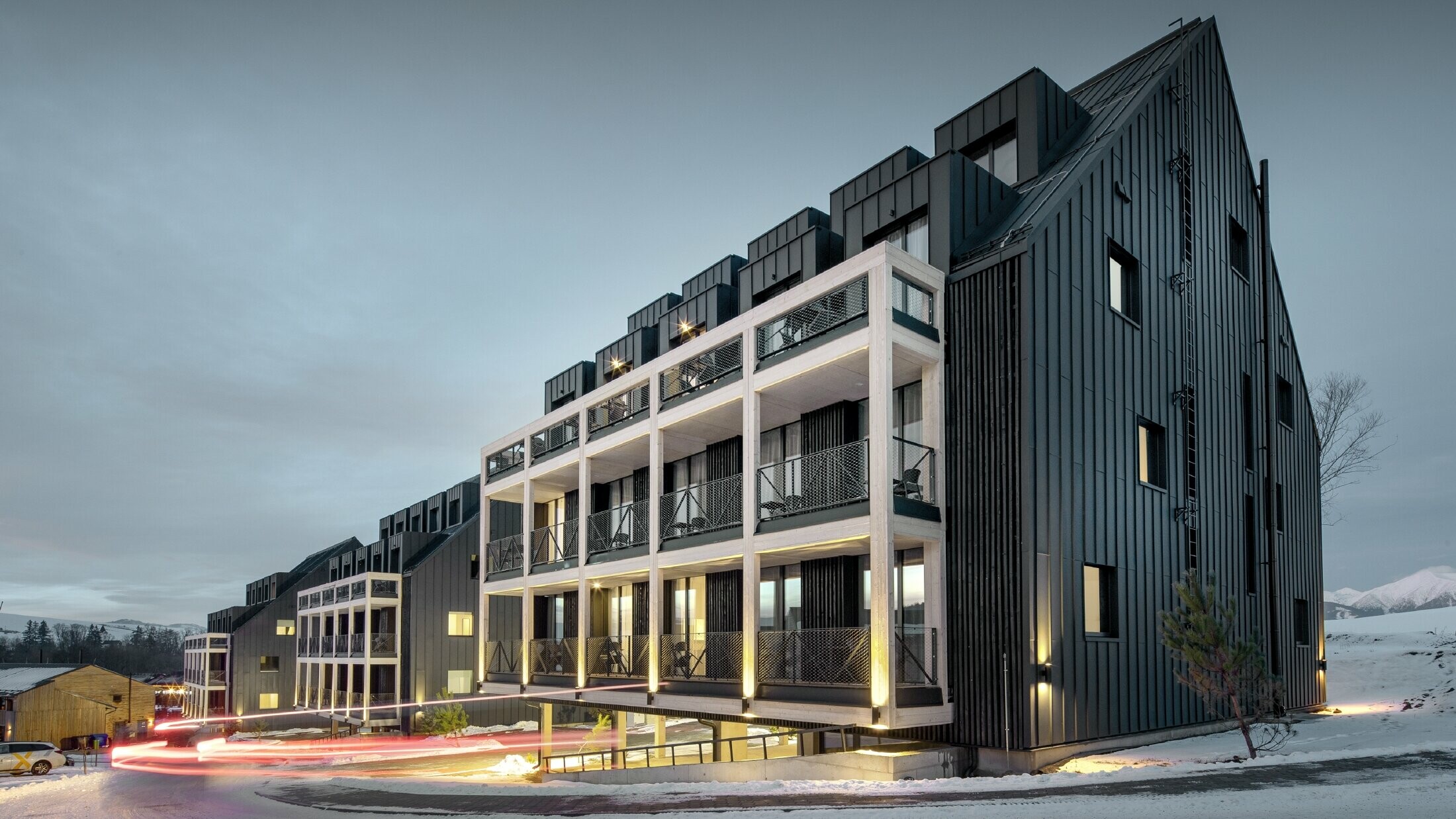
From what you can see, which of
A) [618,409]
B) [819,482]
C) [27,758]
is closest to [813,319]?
[819,482]

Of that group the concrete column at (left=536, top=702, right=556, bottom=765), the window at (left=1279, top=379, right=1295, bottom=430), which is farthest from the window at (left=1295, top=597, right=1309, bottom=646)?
the concrete column at (left=536, top=702, right=556, bottom=765)

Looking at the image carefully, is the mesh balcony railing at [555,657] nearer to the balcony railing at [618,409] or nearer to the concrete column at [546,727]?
the concrete column at [546,727]

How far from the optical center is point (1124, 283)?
22.5 m

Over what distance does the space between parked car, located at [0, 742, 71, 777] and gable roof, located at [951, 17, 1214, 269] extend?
1543 inches

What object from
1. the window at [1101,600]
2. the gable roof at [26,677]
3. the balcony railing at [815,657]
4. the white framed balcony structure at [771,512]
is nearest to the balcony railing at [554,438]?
the white framed balcony structure at [771,512]

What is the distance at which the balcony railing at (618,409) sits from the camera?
1069 inches

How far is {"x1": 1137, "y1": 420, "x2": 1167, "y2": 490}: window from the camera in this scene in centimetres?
2225

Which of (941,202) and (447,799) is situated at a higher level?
(941,202)

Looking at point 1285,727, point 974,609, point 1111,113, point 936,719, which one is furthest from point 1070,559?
point 1111,113

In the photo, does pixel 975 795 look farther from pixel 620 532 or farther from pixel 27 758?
pixel 27 758

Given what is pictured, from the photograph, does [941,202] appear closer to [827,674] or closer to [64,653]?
[827,674]

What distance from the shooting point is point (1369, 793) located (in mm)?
11789

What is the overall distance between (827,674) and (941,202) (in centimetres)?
946

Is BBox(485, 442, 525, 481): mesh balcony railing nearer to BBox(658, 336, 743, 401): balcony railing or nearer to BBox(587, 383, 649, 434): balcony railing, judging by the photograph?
BBox(587, 383, 649, 434): balcony railing
